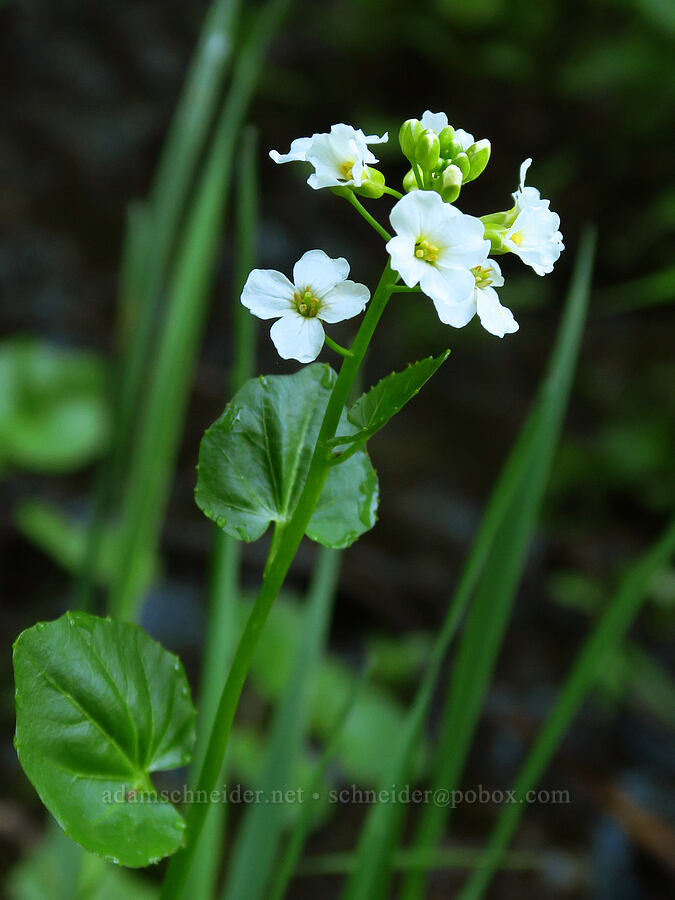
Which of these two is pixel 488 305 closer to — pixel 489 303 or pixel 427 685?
pixel 489 303

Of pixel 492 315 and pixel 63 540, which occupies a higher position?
pixel 492 315

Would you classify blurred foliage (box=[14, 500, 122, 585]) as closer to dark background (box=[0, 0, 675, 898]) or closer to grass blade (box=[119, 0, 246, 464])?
dark background (box=[0, 0, 675, 898])

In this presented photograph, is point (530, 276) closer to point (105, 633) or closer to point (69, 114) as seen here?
point (69, 114)

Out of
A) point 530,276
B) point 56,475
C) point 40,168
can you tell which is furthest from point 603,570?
point 40,168

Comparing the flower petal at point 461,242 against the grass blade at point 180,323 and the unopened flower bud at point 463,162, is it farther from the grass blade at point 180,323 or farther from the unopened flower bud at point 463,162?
the grass blade at point 180,323

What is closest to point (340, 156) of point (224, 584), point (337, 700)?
point (224, 584)

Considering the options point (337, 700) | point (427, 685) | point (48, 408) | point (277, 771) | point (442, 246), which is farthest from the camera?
point (48, 408)

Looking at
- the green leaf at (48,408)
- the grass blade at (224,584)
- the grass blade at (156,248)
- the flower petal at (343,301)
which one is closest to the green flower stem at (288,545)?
the flower petal at (343,301)
